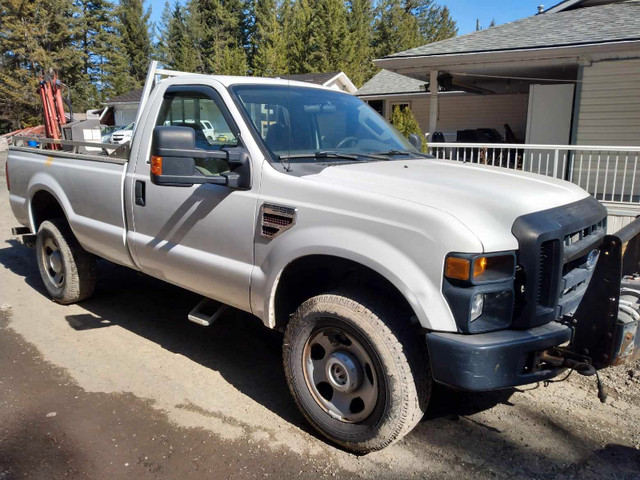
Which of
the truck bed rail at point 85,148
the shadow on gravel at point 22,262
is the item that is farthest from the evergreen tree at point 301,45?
the truck bed rail at point 85,148

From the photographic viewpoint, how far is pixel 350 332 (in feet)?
9.42

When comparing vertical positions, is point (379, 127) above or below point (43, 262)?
above

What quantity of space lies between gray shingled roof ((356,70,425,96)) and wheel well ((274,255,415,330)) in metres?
18.8

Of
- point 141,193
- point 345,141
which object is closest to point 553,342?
point 345,141

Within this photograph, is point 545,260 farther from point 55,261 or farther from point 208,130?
point 55,261

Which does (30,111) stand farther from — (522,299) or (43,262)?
(522,299)

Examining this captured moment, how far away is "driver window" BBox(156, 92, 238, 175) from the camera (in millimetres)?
3582

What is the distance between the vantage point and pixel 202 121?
388 cm

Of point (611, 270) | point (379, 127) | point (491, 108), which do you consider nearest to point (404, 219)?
point (611, 270)

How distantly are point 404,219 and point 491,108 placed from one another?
19.2m

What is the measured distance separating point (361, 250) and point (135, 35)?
61447 millimetres

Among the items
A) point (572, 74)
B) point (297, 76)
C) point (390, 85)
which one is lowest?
point (572, 74)

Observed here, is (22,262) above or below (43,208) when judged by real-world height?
below

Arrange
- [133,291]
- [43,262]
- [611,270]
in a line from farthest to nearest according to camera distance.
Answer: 1. [133,291]
2. [43,262]
3. [611,270]
